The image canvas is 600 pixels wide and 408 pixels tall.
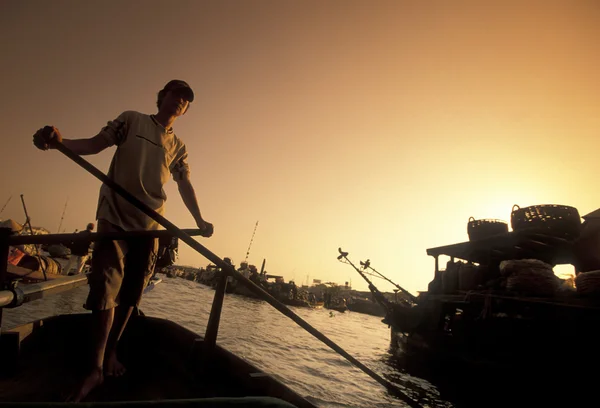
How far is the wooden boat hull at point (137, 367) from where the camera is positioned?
1968 mm

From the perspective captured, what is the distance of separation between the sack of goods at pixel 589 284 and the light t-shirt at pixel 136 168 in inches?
290

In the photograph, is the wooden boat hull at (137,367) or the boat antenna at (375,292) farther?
the boat antenna at (375,292)

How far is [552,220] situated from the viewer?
748 cm

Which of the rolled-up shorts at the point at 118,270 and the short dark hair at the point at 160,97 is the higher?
the short dark hair at the point at 160,97

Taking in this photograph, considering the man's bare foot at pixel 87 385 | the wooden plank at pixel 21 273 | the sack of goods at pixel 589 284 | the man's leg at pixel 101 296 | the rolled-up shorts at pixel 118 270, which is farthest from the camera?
the wooden plank at pixel 21 273

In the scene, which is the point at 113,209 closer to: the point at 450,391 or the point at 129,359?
the point at 129,359

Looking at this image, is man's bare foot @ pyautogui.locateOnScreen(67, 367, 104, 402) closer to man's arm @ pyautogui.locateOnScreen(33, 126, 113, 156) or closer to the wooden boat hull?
the wooden boat hull

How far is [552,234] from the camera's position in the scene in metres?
7.40

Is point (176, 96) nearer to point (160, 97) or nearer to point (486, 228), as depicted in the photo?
point (160, 97)

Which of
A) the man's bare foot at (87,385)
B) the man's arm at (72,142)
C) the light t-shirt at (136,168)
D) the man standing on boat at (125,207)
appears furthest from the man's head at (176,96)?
the man's bare foot at (87,385)

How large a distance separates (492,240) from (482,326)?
106 inches

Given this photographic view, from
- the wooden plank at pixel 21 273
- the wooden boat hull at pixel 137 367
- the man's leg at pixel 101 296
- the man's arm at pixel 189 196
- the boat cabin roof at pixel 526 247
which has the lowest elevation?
the wooden plank at pixel 21 273

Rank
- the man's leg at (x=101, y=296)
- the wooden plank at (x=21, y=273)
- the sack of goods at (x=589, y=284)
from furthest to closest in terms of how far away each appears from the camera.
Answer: the wooden plank at (x=21, y=273) → the sack of goods at (x=589, y=284) → the man's leg at (x=101, y=296)

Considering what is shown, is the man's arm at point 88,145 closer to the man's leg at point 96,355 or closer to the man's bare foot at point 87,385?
the man's leg at point 96,355
